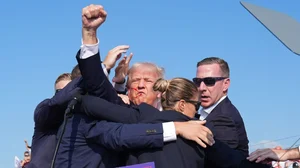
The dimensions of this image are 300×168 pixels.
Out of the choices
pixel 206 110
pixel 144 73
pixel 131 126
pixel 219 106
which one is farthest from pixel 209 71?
pixel 131 126

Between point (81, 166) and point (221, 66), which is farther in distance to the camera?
point (221, 66)

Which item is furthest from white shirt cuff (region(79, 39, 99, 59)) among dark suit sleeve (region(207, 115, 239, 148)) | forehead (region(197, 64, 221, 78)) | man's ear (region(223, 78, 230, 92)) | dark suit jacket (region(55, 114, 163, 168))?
man's ear (region(223, 78, 230, 92))

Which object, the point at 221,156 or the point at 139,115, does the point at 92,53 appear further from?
the point at 221,156

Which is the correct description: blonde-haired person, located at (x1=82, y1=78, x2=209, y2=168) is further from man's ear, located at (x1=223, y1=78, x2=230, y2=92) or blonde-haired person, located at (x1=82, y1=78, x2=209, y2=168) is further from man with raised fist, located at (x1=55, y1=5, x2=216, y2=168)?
man's ear, located at (x1=223, y1=78, x2=230, y2=92)

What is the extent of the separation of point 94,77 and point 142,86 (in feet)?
2.97

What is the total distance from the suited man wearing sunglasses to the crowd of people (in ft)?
0.04

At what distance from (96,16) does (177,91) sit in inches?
30.0

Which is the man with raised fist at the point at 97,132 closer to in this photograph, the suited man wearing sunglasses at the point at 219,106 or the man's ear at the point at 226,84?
the suited man wearing sunglasses at the point at 219,106

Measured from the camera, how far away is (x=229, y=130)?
4.20 m

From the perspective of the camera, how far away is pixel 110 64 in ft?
13.2

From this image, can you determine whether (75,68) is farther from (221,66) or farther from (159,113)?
(221,66)

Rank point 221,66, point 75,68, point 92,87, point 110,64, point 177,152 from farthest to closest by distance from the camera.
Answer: point 221,66, point 75,68, point 110,64, point 92,87, point 177,152

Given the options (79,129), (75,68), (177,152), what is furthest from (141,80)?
(177,152)

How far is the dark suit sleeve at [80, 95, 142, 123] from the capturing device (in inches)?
145
